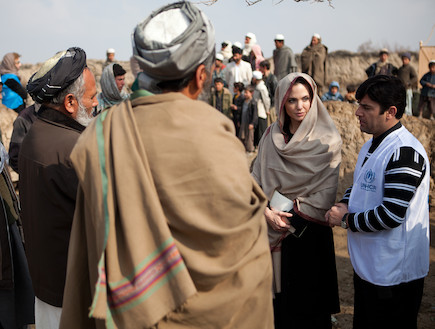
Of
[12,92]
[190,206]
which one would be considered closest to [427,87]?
[12,92]

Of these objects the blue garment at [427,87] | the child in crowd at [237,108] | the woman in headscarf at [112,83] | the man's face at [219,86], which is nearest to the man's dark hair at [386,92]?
the woman in headscarf at [112,83]

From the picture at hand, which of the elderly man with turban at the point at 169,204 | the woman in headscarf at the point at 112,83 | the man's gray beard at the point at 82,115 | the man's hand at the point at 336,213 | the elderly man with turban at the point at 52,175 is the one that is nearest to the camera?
the elderly man with turban at the point at 169,204

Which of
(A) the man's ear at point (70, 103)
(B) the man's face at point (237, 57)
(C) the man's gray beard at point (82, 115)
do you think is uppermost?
(A) the man's ear at point (70, 103)

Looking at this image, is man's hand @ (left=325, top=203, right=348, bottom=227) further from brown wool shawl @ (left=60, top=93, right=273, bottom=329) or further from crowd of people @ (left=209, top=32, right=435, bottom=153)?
crowd of people @ (left=209, top=32, right=435, bottom=153)

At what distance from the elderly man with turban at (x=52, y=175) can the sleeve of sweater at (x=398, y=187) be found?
5.97 ft

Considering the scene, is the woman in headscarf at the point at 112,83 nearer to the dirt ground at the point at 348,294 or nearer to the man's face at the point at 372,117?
the man's face at the point at 372,117

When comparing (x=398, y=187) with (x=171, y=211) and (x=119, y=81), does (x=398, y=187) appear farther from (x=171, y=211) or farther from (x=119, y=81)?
(x=119, y=81)

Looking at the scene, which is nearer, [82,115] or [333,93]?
[82,115]

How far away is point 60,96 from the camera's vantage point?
8.09 ft

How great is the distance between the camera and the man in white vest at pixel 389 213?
2592 mm

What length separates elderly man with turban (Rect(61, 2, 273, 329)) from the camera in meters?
1.51

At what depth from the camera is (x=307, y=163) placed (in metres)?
3.25

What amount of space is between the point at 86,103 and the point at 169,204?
1.30m

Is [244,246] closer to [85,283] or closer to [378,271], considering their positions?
[85,283]
